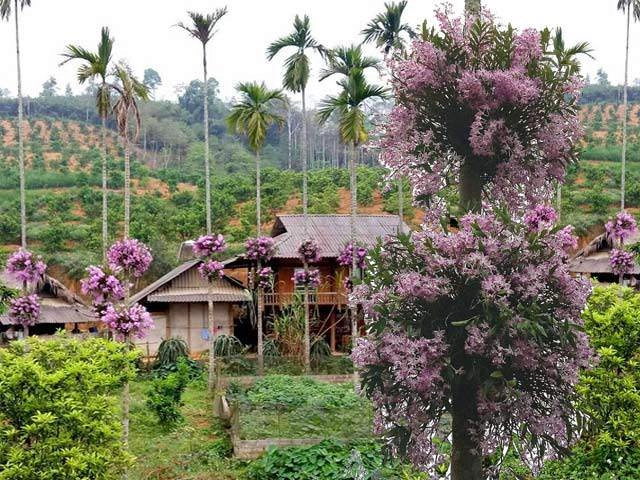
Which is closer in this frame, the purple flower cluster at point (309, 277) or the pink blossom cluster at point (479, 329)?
the pink blossom cluster at point (479, 329)

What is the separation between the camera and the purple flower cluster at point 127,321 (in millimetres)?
11391

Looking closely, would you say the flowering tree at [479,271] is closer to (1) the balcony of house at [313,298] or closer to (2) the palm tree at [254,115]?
(2) the palm tree at [254,115]

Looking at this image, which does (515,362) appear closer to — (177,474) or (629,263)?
(177,474)

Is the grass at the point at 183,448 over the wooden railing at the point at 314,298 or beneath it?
beneath

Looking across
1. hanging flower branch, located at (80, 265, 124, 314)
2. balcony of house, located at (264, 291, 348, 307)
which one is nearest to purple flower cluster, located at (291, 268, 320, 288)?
balcony of house, located at (264, 291, 348, 307)

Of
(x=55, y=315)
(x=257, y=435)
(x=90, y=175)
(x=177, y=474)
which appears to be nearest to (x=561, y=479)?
(x=257, y=435)

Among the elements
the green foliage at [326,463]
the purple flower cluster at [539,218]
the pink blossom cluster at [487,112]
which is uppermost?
the pink blossom cluster at [487,112]

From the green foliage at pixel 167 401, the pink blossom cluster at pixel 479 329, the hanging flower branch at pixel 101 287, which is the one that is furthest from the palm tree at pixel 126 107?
the pink blossom cluster at pixel 479 329

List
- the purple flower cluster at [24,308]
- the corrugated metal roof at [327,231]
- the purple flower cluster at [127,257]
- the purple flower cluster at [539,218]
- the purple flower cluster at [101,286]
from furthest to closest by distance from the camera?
the corrugated metal roof at [327,231] < the purple flower cluster at [24,308] < the purple flower cluster at [127,257] < the purple flower cluster at [101,286] < the purple flower cluster at [539,218]

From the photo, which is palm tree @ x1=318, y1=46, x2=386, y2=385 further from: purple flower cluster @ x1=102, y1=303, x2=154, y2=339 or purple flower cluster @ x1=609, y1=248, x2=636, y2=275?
purple flower cluster @ x1=102, y1=303, x2=154, y2=339

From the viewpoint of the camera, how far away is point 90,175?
53.2m

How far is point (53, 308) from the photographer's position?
2212 centimetres

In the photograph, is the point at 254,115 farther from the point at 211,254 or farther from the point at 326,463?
the point at 326,463

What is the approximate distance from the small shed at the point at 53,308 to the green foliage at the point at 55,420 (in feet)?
45.5
